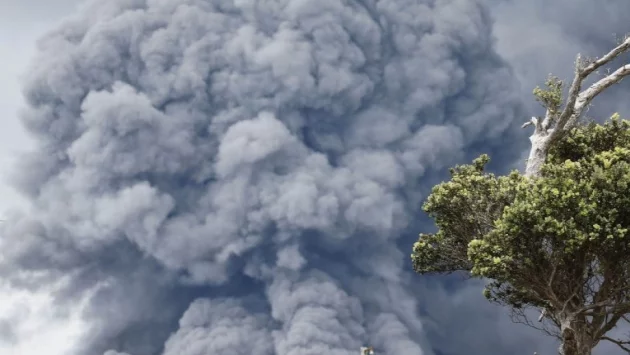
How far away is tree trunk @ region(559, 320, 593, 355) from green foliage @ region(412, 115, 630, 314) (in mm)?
836

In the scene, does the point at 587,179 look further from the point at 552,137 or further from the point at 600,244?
the point at 552,137

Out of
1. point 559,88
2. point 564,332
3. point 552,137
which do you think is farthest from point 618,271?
point 559,88

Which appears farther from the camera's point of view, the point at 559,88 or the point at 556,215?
the point at 559,88

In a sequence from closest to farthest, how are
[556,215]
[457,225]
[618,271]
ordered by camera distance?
[556,215], [618,271], [457,225]

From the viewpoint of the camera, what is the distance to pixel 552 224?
21797 millimetres

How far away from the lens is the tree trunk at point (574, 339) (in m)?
23.7

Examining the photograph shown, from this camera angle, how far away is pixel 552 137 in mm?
27281

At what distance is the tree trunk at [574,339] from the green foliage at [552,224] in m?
0.84

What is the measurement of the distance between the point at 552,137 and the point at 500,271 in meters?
7.20

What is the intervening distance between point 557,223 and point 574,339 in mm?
5030

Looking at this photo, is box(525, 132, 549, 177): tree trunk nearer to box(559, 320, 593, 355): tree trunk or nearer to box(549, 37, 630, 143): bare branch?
box(549, 37, 630, 143): bare branch

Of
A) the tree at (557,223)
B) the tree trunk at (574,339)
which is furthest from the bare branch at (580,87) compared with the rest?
the tree trunk at (574,339)

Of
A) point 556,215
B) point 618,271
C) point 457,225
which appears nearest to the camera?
point 556,215

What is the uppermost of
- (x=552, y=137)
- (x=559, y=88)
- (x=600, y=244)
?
(x=559, y=88)
